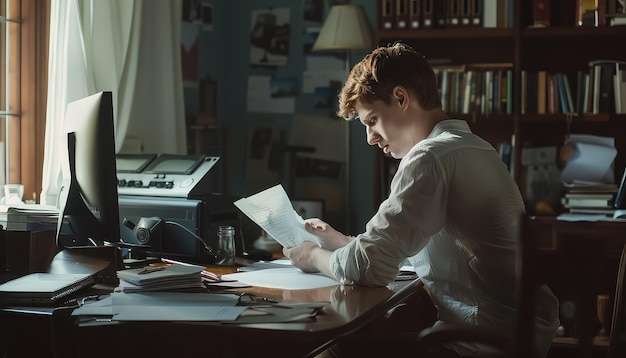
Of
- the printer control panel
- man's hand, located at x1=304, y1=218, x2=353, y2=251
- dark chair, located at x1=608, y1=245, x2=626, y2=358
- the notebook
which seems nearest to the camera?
the notebook

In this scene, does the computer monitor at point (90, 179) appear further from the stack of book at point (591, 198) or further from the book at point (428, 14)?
the stack of book at point (591, 198)

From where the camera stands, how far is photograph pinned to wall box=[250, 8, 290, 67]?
4.45 m

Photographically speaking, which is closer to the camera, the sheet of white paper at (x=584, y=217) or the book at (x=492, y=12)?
the sheet of white paper at (x=584, y=217)

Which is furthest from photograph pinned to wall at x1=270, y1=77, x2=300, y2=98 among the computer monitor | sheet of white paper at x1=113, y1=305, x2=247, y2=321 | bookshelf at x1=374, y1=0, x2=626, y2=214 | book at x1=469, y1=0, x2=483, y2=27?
sheet of white paper at x1=113, y1=305, x2=247, y2=321

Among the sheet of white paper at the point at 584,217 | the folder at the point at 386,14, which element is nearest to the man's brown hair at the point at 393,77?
the sheet of white paper at the point at 584,217

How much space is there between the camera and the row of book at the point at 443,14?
377cm

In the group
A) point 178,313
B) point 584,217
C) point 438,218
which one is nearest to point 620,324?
point 438,218

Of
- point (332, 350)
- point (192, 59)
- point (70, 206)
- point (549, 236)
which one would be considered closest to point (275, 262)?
point (332, 350)

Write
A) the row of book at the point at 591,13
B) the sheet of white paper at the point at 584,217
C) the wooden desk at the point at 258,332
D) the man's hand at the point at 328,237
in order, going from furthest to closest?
the row of book at the point at 591,13 < the sheet of white paper at the point at 584,217 < the man's hand at the point at 328,237 < the wooden desk at the point at 258,332

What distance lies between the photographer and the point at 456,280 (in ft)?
6.15

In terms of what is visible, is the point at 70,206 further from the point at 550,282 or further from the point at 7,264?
the point at 550,282

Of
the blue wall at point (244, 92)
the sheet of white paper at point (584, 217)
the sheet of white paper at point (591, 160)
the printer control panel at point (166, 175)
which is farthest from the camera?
the blue wall at point (244, 92)

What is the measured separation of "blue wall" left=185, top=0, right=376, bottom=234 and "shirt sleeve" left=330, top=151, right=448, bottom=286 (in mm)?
2483

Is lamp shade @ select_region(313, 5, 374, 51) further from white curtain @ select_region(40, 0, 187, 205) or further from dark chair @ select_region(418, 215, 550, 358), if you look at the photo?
dark chair @ select_region(418, 215, 550, 358)
